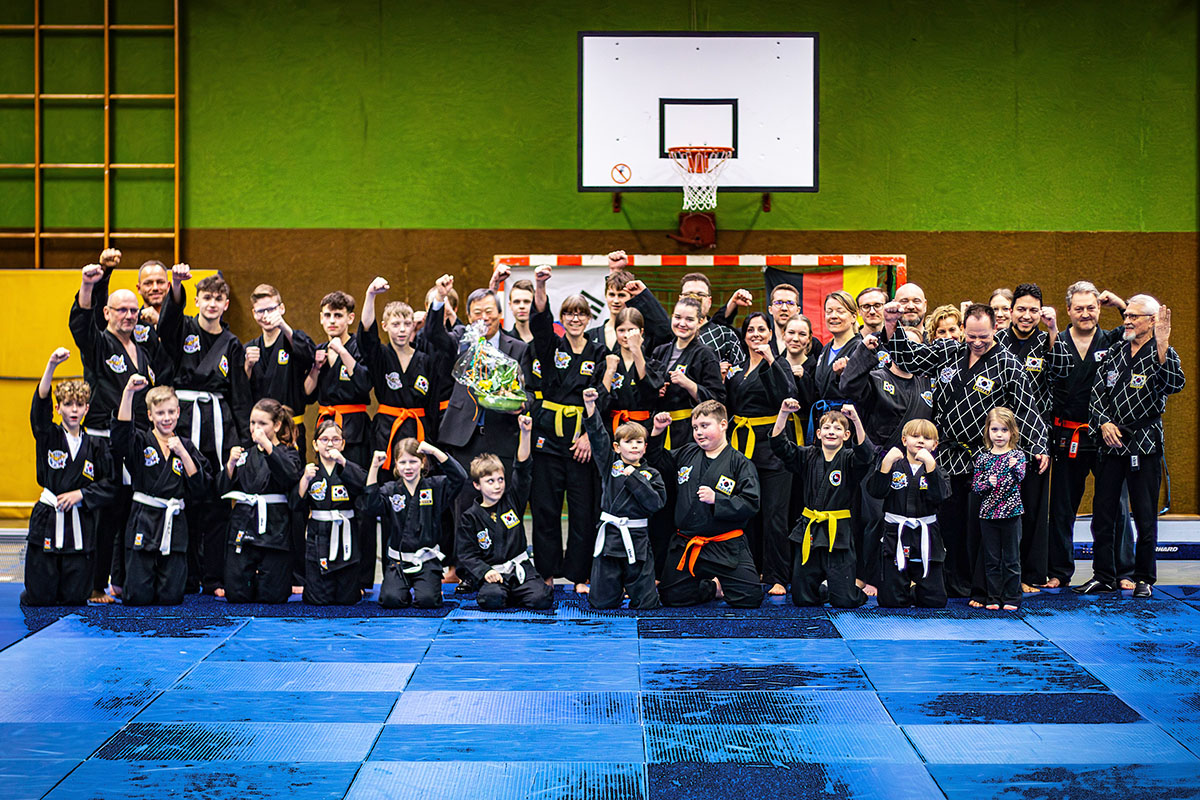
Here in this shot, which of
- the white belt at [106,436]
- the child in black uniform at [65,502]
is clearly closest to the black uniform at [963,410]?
the white belt at [106,436]

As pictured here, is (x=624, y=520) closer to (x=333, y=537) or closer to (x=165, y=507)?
(x=333, y=537)

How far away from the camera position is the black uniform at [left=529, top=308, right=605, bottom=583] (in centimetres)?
646

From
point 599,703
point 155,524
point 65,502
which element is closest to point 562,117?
point 155,524

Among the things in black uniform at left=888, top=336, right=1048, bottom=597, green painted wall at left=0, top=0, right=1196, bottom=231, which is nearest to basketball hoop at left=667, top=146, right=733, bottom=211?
green painted wall at left=0, top=0, right=1196, bottom=231

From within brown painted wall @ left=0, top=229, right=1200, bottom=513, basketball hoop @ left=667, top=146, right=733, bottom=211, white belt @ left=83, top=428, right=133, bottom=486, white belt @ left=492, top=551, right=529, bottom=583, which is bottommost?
white belt @ left=492, top=551, right=529, bottom=583

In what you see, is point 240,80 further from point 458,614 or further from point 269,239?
point 458,614

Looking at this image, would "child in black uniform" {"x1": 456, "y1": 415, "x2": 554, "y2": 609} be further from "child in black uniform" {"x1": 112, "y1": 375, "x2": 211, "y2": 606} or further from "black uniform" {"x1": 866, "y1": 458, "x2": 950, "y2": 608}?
"black uniform" {"x1": 866, "y1": 458, "x2": 950, "y2": 608}

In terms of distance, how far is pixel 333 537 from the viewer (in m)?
6.21

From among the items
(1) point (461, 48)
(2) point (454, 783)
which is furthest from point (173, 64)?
(2) point (454, 783)

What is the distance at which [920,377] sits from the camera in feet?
21.1

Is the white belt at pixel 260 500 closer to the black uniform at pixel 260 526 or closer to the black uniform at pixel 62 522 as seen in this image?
the black uniform at pixel 260 526

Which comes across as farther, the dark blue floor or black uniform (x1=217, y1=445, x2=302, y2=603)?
black uniform (x1=217, y1=445, x2=302, y2=603)

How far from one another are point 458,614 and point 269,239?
491 centimetres

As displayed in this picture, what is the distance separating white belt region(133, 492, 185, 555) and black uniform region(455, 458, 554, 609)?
1.64 metres
